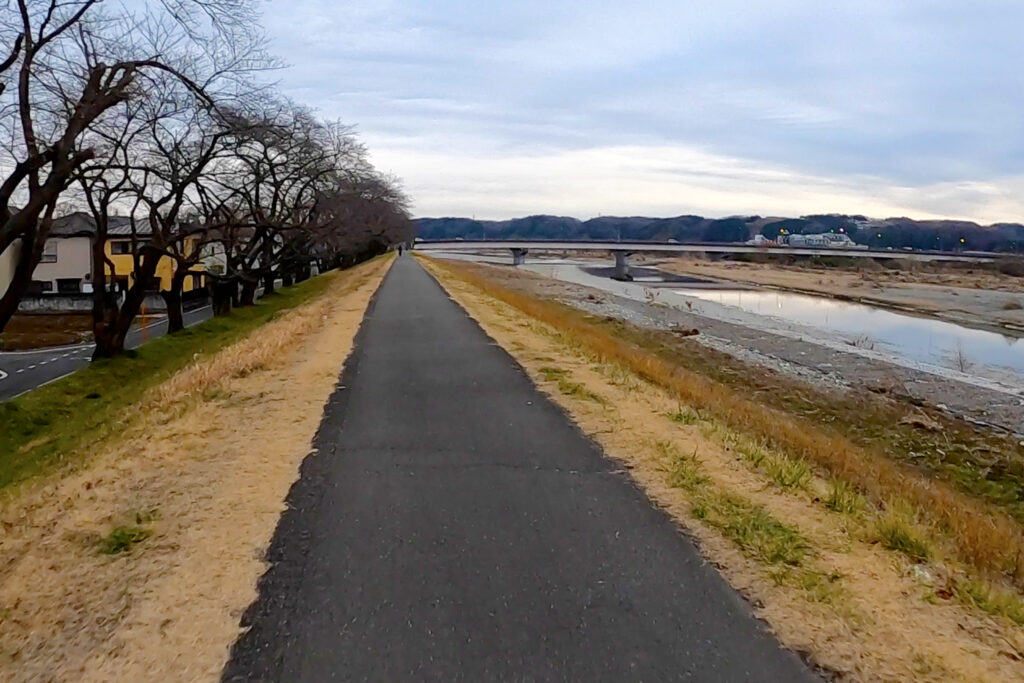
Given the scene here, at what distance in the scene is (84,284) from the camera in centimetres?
5584

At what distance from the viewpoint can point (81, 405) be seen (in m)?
20.1

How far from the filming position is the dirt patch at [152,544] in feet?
12.9

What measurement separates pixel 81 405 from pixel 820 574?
64.1 feet

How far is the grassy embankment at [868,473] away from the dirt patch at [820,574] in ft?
0.21

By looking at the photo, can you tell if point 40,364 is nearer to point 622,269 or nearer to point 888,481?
point 888,481

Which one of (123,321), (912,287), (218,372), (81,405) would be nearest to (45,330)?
(123,321)

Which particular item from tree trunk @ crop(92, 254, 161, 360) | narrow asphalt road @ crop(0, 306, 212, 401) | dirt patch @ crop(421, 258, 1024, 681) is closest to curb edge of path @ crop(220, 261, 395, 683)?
dirt patch @ crop(421, 258, 1024, 681)

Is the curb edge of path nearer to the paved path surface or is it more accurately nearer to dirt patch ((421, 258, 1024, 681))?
the paved path surface

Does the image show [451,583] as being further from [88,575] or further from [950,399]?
[950,399]

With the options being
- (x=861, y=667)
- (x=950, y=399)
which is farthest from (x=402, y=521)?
(x=950, y=399)

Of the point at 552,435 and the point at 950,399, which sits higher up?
the point at 552,435

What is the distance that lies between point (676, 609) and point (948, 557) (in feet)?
7.79

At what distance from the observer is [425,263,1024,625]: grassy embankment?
5.51 meters

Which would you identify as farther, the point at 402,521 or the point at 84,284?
the point at 84,284
